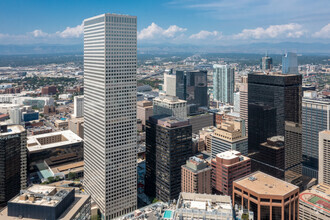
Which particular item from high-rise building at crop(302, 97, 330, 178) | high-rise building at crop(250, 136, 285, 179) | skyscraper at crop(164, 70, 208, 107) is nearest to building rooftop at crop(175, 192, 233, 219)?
high-rise building at crop(250, 136, 285, 179)

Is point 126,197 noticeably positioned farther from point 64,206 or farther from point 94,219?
point 64,206

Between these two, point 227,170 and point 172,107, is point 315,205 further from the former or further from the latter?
point 172,107

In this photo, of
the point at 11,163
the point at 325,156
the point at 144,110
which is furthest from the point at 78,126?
the point at 325,156

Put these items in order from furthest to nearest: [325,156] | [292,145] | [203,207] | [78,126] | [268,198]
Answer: [78,126]
[292,145]
[325,156]
[268,198]
[203,207]

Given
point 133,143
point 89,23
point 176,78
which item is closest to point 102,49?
point 89,23

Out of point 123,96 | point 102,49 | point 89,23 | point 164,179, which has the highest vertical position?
point 89,23

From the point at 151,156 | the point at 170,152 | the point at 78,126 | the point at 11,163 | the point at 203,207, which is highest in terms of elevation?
the point at 203,207

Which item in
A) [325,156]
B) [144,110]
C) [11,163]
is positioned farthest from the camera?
[144,110]
